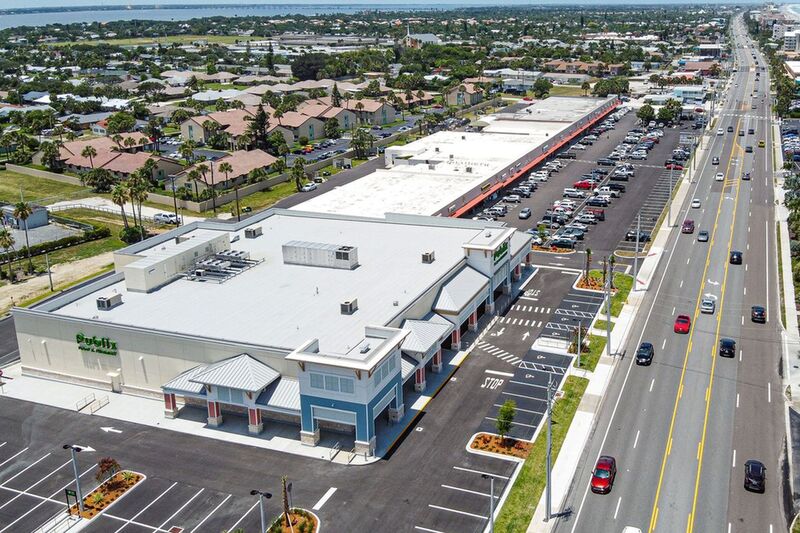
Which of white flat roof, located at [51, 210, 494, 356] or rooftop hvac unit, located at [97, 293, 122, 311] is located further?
rooftop hvac unit, located at [97, 293, 122, 311]

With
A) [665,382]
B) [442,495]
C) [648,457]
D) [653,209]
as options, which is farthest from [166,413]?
[653,209]

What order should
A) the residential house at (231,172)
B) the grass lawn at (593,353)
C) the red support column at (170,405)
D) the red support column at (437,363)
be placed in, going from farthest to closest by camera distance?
the residential house at (231,172)
the grass lawn at (593,353)
the red support column at (437,363)
the red support column at (170,405)

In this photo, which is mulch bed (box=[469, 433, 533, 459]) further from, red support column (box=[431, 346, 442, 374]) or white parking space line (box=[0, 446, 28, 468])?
white parking space line (box=[0, 446, 28, 468])

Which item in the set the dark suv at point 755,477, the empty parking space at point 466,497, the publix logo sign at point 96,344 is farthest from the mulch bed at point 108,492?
the dark suv at point 755,477

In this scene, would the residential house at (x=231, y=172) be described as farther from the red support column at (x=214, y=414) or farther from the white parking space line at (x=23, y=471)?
the white parking space line at (x=23, y=471)

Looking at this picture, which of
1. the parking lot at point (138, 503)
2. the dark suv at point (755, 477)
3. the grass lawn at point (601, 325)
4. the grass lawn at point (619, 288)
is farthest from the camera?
the grass lawn at point (619, 288)

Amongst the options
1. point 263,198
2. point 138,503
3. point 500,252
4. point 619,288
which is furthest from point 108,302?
point 263,198

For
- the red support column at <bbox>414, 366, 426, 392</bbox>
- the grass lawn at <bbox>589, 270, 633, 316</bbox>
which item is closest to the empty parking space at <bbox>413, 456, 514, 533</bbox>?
the red support column at <bbox>414, 366, 426, 392</bbox>

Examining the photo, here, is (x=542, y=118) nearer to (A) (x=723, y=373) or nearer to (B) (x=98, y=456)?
(A) (x=723, y=373)
